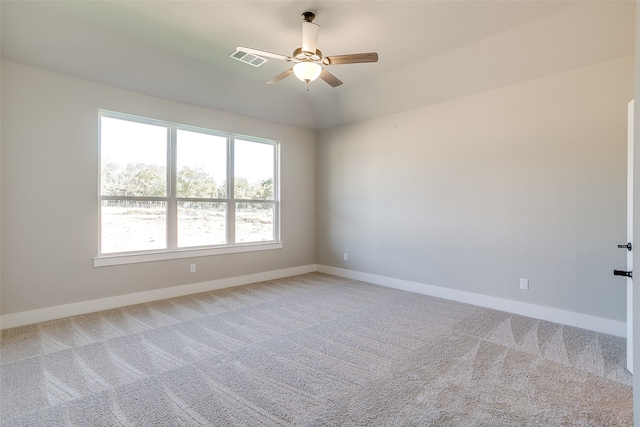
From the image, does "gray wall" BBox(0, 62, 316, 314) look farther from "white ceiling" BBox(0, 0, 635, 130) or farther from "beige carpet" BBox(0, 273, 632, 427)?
"beige carpet" BBox(0, 273, 632, 427)

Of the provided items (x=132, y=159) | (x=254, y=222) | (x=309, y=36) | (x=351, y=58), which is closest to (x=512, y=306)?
(x=351, y=58)

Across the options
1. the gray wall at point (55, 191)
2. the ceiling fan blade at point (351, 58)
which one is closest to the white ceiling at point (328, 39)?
the gray wall at point (55, 191)

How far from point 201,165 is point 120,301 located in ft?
7.05

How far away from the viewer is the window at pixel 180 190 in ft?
13.0

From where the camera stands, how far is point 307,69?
2.84 meters

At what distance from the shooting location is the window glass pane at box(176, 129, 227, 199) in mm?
4533

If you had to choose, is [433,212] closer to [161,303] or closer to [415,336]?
[415,336]

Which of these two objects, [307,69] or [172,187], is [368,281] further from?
[307,69]

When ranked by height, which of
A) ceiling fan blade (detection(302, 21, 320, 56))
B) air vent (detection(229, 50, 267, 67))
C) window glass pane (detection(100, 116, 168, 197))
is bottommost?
window glass pane (detection(100, 116, 168, 197))

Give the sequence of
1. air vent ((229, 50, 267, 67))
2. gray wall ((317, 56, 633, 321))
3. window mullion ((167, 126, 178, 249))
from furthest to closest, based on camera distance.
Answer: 1. window mullion ((167, 126, 178, 249))
2. air vent ((229, 50, 267, 67))
3. gray wall ((317, 56, 633, 321))

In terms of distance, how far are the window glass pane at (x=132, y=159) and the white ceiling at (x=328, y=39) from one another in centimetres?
53

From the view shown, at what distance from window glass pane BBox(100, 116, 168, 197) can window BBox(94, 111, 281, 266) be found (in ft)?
0.04

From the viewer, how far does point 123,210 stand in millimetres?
4047

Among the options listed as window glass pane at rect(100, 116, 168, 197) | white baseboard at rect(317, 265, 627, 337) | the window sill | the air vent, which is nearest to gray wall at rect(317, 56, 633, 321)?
white baseboard at rect(317, 265, 627, 337)
